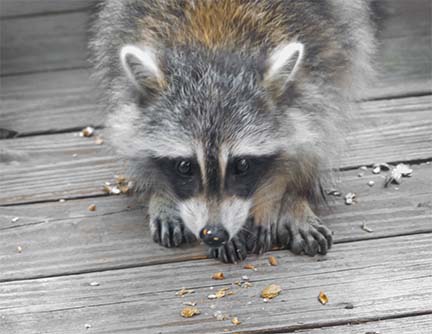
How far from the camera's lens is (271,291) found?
3.24 m

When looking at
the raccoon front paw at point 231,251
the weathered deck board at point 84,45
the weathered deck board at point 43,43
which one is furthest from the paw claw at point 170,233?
the weathered deck board at point 43,43

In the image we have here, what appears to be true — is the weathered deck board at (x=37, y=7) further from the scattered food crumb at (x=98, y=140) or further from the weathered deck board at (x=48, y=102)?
the scattered food crumb at (x=98, y=140)

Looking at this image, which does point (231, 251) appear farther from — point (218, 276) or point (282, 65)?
point (282, 65)

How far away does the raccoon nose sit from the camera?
10.4 feet

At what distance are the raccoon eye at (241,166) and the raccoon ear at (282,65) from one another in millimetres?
291

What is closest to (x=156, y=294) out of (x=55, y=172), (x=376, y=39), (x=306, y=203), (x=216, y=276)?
(x=216, y=276)

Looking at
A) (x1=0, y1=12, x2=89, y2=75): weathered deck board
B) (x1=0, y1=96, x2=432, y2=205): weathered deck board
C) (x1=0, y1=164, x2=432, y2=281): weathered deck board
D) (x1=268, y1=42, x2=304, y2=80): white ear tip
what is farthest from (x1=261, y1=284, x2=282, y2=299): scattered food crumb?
(x1=0, y1=12, x2=89, y2=75): weathered deck board

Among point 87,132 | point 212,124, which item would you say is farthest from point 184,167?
point 87,132

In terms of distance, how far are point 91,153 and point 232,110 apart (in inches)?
48.1

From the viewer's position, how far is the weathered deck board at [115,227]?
11.4ft

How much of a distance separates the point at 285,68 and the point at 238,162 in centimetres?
38

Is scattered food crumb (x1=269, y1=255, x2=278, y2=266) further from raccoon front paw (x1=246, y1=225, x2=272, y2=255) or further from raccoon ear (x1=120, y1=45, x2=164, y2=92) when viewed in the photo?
raccoon ear (x1=120, y1=45, x2=164, y2=92)

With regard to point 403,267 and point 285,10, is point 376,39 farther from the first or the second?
point 403,267

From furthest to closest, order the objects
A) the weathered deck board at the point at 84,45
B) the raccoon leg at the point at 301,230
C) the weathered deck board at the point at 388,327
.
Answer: the weathered deck board at the point at 84,45
the raccoon leg at the point at 301,230
the weathered deck board at the point at 388,327
